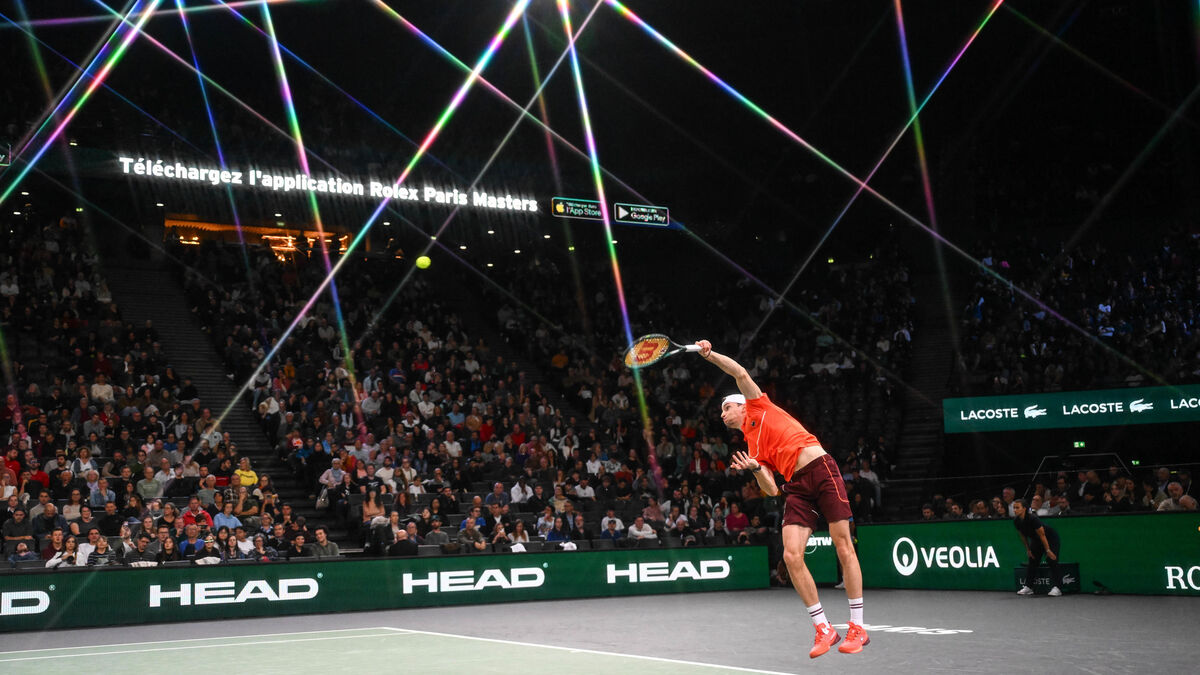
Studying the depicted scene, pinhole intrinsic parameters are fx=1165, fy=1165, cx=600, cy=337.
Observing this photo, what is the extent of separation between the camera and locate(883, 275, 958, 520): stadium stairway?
27484 mm

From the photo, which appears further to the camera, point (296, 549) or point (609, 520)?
point (609, 520)

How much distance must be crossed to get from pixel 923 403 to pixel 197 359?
60.4 ft

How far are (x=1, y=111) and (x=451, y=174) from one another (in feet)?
39.4

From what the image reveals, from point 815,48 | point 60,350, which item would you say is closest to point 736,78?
point 815,48

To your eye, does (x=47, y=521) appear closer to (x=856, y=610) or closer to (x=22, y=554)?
(x=22, y=554)

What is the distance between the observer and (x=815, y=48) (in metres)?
30.6

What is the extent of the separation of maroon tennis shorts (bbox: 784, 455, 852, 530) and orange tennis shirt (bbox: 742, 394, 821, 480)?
0.12m

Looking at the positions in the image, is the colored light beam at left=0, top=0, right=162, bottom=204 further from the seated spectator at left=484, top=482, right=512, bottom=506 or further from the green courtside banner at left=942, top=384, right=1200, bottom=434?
the green courtside banner at left=942, top=384, right=1200, bottom=434

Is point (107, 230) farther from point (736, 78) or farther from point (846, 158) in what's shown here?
point (846, 158)

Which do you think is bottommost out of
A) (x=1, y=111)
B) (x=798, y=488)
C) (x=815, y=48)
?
(x=798, y=488)

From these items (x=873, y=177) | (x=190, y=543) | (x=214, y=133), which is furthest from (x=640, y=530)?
(x=873, y=177)

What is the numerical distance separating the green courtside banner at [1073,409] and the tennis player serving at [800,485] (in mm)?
18216

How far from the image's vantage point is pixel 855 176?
36750 mm

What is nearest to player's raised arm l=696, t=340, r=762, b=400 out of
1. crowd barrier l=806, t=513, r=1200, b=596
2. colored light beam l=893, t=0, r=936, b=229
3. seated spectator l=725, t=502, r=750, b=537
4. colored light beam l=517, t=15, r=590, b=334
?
crowd barrier l=806, t=513, r=1200, b=596
